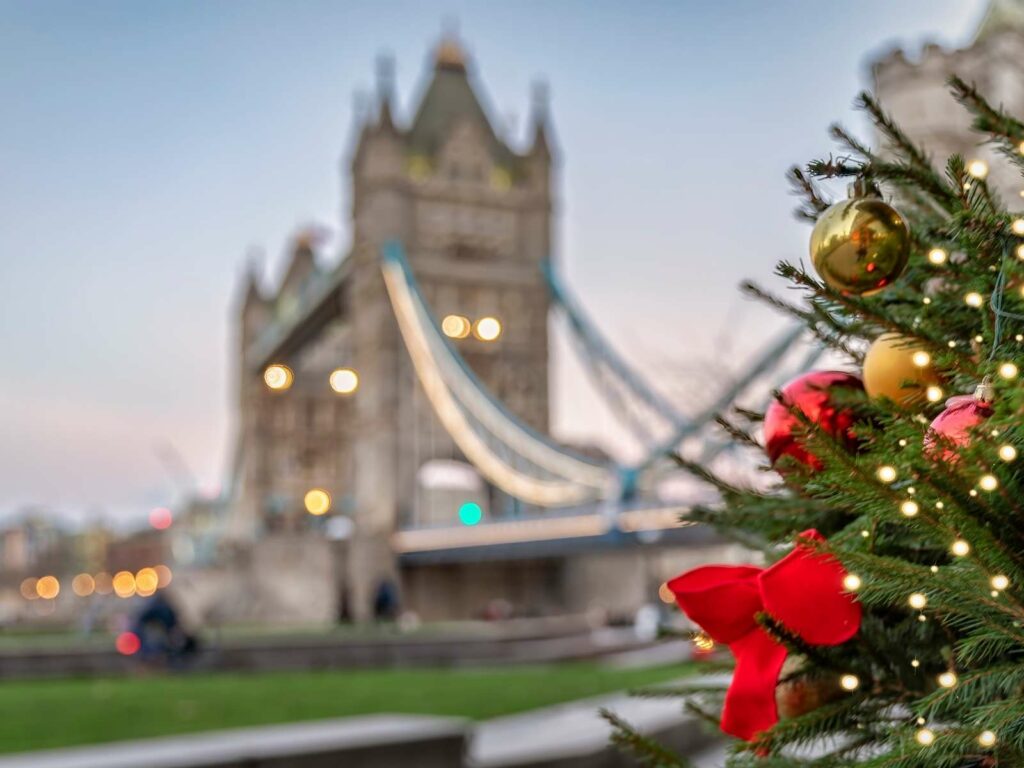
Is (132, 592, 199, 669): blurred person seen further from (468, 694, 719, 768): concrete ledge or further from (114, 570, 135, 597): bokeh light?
(114, 570, 135, 597): bokeh light

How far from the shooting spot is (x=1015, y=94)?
45.5 ft

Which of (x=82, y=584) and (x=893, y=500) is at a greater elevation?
(x=82, y=584)

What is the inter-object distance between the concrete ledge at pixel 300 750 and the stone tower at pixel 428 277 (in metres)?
27.9

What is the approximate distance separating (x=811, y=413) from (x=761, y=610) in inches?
9.9

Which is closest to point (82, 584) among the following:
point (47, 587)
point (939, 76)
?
point (47, 587)

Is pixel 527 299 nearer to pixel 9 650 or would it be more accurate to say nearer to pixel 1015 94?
pixel 1015 94

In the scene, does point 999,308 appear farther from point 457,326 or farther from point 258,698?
point 457,326

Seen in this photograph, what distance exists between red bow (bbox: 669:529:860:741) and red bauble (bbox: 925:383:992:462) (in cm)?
20

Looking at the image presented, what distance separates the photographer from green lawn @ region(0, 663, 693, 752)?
6.72m

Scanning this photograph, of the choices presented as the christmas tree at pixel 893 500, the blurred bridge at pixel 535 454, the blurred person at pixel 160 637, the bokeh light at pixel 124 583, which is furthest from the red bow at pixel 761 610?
the bokeh light at pixel 124 583

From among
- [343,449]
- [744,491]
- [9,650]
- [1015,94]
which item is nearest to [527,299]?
[343,449]

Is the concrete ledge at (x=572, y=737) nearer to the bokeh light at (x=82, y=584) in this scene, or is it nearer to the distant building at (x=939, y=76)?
the distant building at (x=939, y=76)

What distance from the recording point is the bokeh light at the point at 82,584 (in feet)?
278

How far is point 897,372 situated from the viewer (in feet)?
4.64
